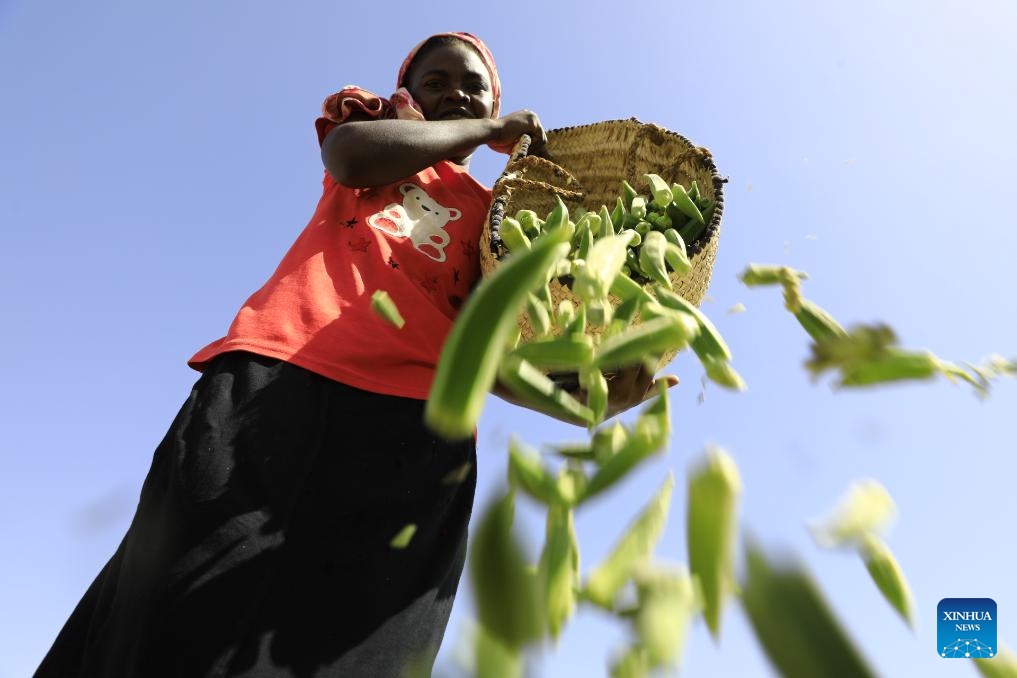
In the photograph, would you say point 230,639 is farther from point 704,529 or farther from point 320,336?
point 704,529

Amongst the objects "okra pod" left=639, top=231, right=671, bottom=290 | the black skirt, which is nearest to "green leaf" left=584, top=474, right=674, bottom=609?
"okra pod" left=639, top=231, right=671, bottom=290

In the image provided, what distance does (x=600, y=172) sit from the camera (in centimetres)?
130

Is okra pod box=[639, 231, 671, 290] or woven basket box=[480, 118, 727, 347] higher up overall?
woven basket box=[480, 118, 727, 347]

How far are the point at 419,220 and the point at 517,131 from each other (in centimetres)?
26

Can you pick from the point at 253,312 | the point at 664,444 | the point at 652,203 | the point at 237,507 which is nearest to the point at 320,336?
the point at 253,312

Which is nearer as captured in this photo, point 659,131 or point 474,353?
point 474,353

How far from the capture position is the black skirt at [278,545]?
0.68 m

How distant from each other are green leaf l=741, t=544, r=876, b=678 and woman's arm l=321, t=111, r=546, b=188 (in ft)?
2.74

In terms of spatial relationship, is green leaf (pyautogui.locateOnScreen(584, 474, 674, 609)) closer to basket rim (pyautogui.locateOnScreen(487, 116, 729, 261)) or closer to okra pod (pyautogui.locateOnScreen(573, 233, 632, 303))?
okra pod (pyautogui.locateOnScreen(573, 233, 632, 303))

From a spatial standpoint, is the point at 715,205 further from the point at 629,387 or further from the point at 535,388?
the point at 535,388

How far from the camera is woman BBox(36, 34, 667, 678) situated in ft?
2.27

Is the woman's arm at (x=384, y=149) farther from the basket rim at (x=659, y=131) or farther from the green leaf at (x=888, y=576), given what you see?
the green leaf at (x=888, y=576)

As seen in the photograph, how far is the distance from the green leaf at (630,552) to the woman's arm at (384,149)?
0.74 metres

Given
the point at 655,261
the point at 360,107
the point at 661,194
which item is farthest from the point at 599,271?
the point at 360,107
